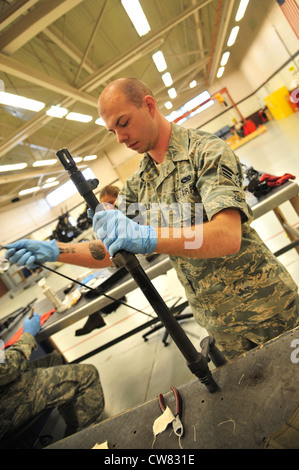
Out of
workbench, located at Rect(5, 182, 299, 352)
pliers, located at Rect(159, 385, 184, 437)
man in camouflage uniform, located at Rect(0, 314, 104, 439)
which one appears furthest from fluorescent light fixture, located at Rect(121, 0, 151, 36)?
pliers, located at Rect(159, 385, 184, 437)

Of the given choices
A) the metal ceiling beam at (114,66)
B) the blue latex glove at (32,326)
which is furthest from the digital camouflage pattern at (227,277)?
the metal ceiling beam at (114,66)

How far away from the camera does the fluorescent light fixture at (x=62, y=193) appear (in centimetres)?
1469

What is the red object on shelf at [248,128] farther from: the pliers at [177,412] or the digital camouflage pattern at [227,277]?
the pliers at [177,412]

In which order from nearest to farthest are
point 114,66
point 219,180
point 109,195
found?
point 219,180, point 109,195, point 114,66

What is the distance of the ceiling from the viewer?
3252mm

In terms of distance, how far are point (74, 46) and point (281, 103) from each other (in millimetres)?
8849

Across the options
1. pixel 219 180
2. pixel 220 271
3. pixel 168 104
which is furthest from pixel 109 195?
pixel 168 104

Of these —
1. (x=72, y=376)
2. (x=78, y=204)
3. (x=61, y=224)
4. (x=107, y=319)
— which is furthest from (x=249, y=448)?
(x=78, y=204)

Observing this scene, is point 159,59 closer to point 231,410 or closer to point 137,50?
point 137,50

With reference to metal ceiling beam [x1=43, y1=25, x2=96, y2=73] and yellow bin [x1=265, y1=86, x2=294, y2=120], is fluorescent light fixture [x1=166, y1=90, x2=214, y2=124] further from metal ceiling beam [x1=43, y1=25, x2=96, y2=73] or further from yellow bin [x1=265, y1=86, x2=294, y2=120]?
metal ceiling beam [x1=43, y1=25, x2=96, y2=73]

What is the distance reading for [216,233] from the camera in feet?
2.60

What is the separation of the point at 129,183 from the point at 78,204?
44.3 feet

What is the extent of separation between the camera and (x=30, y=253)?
51.7 inches

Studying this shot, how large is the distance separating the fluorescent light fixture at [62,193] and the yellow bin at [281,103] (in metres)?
10.0
